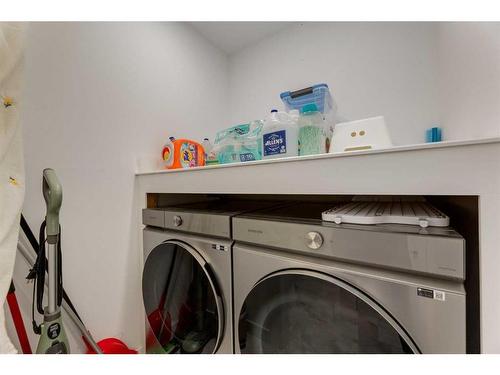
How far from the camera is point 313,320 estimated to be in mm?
611

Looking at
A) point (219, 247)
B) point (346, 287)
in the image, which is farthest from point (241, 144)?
point (346, 287)

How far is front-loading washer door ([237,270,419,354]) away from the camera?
513 millimetres

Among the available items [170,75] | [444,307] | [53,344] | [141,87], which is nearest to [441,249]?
[444,307]

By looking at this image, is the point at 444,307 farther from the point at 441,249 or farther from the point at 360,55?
the point at 360,55

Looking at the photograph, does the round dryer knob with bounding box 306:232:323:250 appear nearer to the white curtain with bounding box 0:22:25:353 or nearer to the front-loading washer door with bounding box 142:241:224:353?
the front-loading washer door with bounding box 142:241:224:353

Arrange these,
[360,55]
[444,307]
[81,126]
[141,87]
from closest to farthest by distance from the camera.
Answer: [444,307] → [81,126] → [141,87] → [360,55]

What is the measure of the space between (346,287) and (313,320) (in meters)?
0.16

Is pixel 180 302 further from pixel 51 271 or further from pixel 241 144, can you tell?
pixel 241 144

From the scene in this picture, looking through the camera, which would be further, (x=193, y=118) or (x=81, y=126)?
(x=193, y=118)

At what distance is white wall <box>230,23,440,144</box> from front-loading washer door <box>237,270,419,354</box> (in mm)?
1028

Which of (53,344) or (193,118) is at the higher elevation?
(193,118)

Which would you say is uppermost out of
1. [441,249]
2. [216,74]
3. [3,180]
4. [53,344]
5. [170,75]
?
[216,74]
